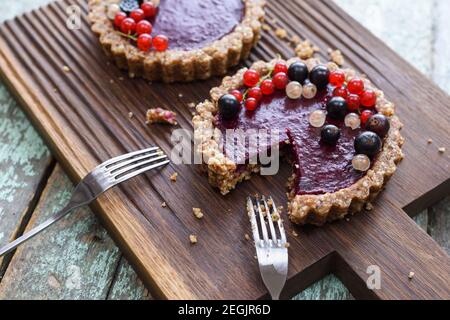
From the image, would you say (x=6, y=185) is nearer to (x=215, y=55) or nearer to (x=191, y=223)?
(x=191, y=223)

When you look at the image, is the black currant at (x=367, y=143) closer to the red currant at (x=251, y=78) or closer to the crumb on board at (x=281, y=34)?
the red currant at (x=251, y=78)

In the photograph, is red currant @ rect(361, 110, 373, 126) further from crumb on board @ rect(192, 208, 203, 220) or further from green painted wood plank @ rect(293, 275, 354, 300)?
crumb on board @ rect(192, 208, 203, 220)

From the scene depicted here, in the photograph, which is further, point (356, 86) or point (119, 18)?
point (119, 18)

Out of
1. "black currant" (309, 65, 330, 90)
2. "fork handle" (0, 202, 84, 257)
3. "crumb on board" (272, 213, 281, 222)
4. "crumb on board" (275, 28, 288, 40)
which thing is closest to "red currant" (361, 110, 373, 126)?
"black currant" (309, 65, 330, 90)

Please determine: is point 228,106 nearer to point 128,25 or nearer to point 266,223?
point 266,223

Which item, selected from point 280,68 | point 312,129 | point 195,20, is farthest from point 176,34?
point 312,129

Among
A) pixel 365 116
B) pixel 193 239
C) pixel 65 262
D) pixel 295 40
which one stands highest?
pixel 365 116
